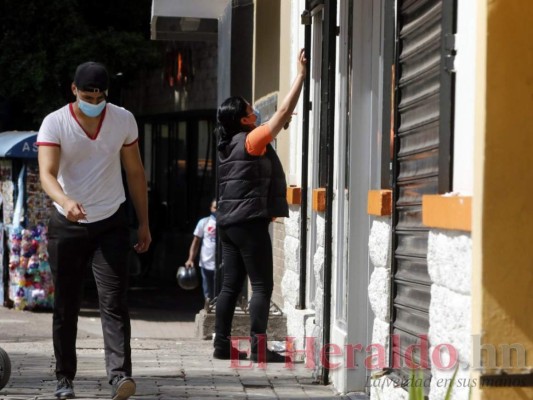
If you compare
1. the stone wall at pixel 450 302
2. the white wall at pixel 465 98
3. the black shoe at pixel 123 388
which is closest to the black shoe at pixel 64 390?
the black shoe at pixel 123 388

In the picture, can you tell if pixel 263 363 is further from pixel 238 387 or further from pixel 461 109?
pixel 461 109

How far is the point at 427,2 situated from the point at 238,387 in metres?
3.07

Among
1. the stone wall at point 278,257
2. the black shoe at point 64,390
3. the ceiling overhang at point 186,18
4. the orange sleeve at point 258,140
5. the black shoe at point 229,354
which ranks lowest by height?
the black shoe at point 229,354

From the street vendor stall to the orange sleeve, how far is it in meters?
6.82

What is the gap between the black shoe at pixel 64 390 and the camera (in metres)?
7.10

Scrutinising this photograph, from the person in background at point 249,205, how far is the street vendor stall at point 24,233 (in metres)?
6.41

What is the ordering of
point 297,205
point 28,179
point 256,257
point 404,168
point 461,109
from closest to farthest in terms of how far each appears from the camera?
point 461,109 < point 404,168 < point 256,257 < point 297,205 < point 28,179

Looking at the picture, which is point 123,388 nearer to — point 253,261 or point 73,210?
point 73,210

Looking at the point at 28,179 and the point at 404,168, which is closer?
the point at 404,168

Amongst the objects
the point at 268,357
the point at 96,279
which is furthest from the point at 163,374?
the point at 96,279

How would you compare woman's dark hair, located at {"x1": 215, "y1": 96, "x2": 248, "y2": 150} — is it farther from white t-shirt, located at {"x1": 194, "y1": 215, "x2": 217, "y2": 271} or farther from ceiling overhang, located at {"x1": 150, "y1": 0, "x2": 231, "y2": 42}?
white t-shirt, located at {"x1": 194, "y1": 215, "x2": 217, "y2": 271}

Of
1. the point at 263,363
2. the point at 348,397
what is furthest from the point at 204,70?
the point at 348,397

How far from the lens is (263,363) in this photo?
29.3ft

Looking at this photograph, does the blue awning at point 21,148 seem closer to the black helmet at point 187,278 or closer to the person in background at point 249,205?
the black helmet at point 187,278
